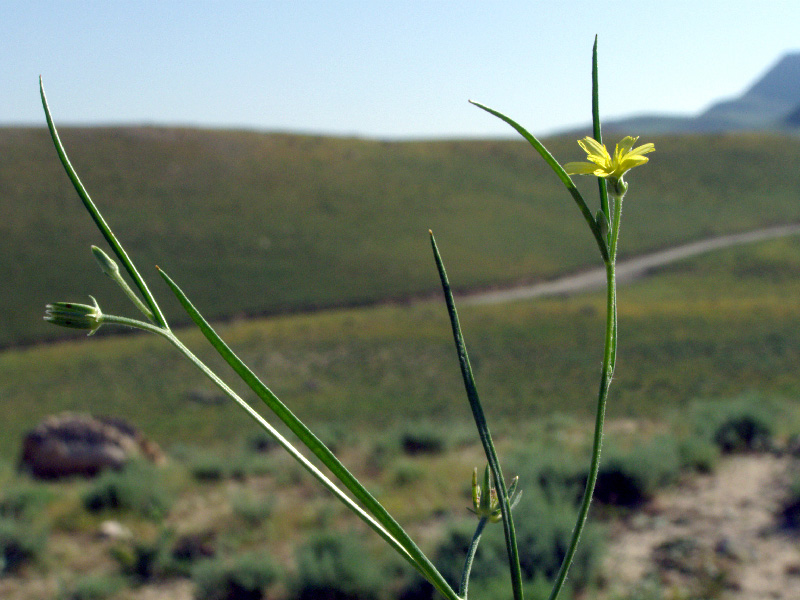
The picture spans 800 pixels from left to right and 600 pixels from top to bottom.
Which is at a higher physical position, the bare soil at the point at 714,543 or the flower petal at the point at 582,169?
the flower petal at the point at 582,169

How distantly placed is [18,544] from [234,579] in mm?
2040

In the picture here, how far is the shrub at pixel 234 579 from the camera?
516 centimetres

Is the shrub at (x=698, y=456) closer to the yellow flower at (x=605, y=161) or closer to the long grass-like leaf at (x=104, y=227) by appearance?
the yellow flower at (x=605, y=161)

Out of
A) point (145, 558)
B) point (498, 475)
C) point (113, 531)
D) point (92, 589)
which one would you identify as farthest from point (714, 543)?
point (498, 475)

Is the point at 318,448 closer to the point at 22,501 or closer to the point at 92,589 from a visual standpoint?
the point at 92,589

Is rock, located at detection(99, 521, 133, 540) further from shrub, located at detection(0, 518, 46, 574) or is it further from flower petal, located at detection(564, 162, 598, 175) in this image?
flower petal, located at detection(564, 162, 598, 175)

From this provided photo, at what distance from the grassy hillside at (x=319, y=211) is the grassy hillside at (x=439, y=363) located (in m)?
5.26

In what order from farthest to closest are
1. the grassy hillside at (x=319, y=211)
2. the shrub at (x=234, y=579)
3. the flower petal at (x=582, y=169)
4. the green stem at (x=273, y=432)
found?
the grassy hillside at (x=319, y=211) → the shrub at (x=234, y=579) → the flower petal at (x=582, y=169) → the green stem at (x=273, y=432)

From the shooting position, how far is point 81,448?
10.3 metres

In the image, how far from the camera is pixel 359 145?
2469 inches

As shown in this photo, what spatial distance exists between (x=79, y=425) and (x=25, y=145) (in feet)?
166

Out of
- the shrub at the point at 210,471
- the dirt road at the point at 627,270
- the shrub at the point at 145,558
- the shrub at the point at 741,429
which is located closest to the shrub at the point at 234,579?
the shrub at the point at 145,558

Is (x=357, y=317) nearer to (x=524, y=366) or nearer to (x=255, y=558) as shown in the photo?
(x=524, y=366)

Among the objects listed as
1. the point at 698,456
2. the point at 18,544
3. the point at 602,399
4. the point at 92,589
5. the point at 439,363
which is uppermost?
the point at 602,399
